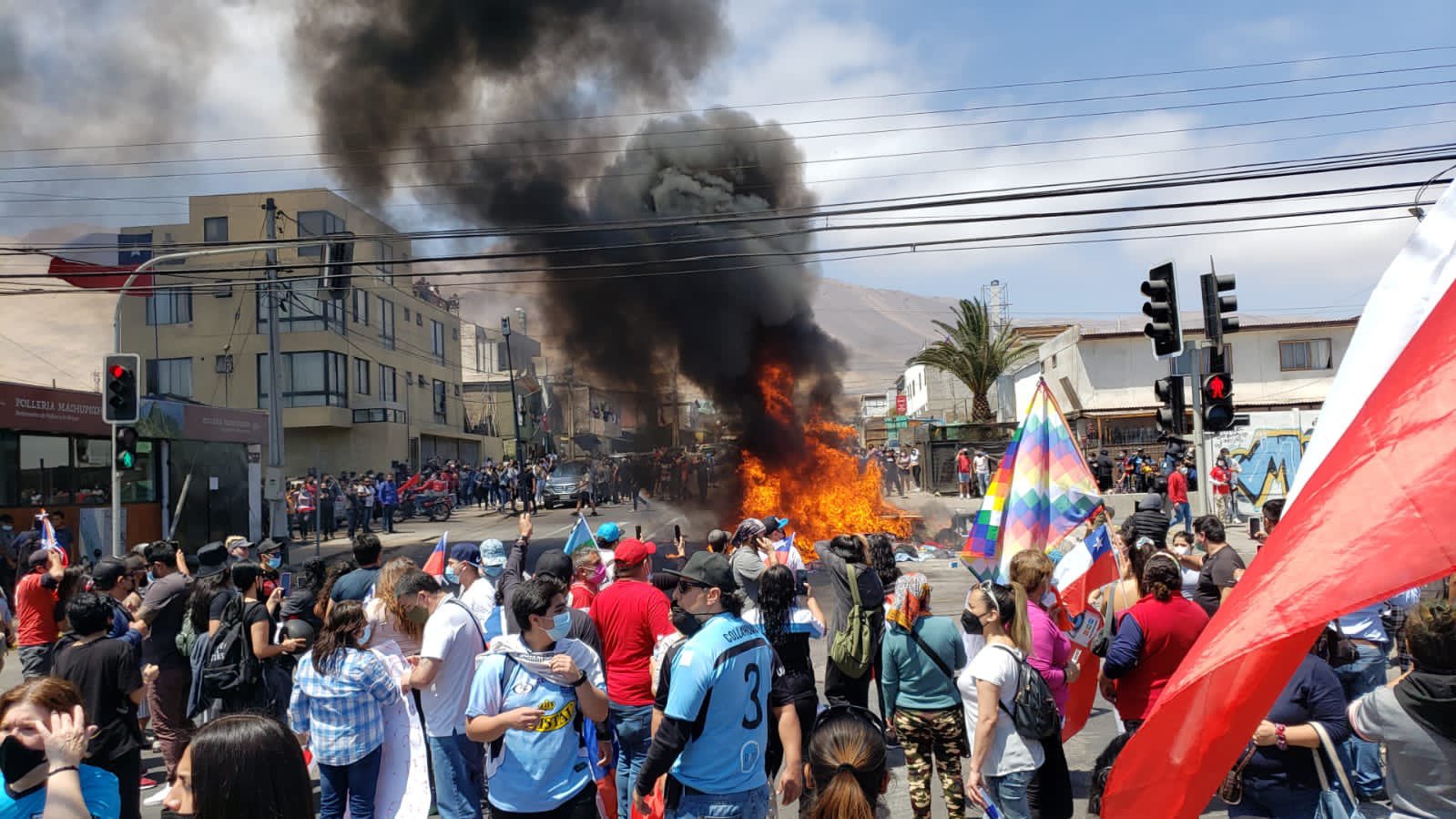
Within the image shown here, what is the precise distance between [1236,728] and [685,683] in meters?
2.25

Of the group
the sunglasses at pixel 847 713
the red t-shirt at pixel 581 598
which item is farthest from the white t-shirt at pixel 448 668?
the sunglasses at pixel 847 713

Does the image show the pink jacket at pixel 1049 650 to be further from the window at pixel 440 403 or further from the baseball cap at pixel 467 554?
the window at pixel 440 403

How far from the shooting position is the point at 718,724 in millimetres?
3871

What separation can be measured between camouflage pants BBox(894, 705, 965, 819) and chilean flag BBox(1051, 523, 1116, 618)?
73.0 inches

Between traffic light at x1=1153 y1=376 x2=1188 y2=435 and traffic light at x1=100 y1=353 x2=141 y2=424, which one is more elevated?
traffic light at x1=100 y1=353 x2=141 y2=424

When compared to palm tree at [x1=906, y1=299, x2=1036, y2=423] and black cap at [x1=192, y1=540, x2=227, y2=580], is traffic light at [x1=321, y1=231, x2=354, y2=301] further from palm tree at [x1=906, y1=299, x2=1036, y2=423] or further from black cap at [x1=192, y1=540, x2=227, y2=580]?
palm tree at [x1=906, y1=299, x2=1036, y2=423]

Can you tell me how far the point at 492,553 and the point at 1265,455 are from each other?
22.9 m

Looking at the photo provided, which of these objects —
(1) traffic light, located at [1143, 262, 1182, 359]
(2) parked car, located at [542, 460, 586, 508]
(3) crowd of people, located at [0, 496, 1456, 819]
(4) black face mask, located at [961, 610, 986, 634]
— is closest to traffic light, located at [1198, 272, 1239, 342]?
(1) traffic light, located at [1143, 262, 1182, 359]

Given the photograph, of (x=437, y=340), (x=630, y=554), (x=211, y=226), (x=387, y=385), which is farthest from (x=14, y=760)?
(x=437, y=340)

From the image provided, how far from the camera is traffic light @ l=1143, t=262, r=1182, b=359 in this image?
11.6 metres

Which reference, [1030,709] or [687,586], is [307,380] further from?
[1030,709]

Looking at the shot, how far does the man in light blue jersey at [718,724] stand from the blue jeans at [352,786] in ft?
4.99

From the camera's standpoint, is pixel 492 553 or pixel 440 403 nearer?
pixel 492 553

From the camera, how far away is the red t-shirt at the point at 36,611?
8.05 meters
